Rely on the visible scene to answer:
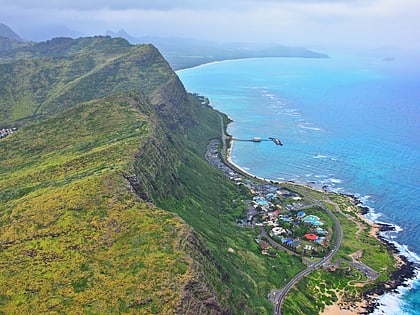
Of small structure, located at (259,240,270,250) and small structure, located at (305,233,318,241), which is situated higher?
small structure, located at (259,240,270,250)

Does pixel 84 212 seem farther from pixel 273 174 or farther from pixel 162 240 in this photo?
pixel 273 174

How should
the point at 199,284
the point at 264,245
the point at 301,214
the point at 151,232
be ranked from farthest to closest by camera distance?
the point at 301,214 → the point at 264,245 → the point at 151,232 → the point at 199,284

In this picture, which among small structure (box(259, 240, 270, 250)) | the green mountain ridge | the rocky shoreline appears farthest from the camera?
small structure (box(259, 240, 270, 250))

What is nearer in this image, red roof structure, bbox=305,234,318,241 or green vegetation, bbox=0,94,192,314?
green vegetation, bbox=0,94,192,314

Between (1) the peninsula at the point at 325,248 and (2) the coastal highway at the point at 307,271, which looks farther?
(1) the peninsula at the point at 325,248

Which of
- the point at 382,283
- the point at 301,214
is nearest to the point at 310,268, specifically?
the point at 382,283

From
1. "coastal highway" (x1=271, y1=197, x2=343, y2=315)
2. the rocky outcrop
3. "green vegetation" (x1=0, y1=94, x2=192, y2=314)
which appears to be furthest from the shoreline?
"green vegetation" (x1=0, y1=94, x2=192, y2=314)

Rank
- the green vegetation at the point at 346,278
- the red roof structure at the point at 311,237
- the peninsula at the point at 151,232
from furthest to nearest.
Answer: the red roof structure at the point at 311,237 < the green vegetation at the point at 346,278 < the peninsula at the point at 151,232

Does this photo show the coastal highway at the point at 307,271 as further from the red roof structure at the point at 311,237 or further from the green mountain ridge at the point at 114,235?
the red roof structure at the point at 311,237

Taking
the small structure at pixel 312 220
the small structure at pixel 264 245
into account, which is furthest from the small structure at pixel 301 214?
the small structure at pixel 264 245

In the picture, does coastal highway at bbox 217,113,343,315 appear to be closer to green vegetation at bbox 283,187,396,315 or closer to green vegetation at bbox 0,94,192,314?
green vegetation at bbox 283,187,396,315

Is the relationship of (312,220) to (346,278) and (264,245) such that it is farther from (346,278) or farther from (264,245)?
(346,278)

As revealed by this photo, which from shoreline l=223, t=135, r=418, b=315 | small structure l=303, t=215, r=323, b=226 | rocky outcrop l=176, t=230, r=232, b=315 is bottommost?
shoreline l=223, t=135, r=418, b=315
